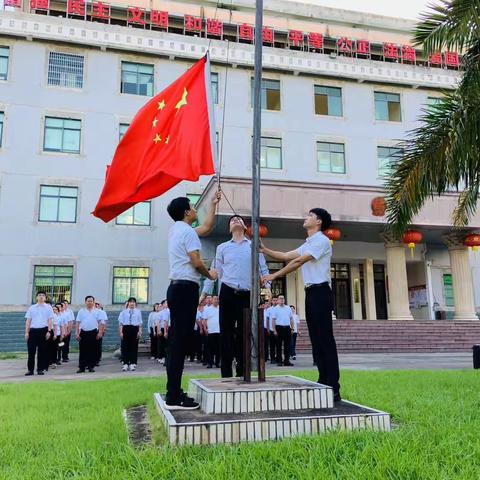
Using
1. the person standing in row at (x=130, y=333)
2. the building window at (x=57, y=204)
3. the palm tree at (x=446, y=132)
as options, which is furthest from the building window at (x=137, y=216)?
the palm tree at (x=446, y=132)

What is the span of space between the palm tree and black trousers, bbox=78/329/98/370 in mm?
6837

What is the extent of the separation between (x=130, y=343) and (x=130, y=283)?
7872mm

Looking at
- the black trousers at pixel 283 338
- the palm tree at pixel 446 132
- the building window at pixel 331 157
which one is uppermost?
the building window at pixel 331 157

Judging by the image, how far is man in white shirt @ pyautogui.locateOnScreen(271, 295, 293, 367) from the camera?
10.8 metres

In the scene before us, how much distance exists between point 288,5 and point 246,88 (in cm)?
622

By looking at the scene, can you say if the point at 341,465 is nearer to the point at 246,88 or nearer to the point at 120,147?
the point at 120,147

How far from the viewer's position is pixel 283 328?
36.2 ft

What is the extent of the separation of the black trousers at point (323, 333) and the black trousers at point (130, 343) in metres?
7.08

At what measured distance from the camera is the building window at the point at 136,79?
778 inches

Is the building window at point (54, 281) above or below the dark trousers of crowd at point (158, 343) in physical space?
above

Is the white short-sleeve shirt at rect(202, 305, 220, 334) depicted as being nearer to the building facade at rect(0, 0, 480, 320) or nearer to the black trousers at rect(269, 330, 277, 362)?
the black trousers at rect(269, 330, 277, 362)

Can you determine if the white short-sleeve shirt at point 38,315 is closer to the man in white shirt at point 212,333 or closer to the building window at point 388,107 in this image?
the man in white shirt at point 212,333

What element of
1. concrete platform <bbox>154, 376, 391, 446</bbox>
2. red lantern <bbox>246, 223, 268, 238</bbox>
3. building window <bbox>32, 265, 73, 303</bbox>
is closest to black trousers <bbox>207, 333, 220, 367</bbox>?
red lantern <bbox>246, 223, 268, 238</bbox>

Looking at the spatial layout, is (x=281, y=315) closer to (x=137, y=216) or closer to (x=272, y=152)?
(x=137, y=216)
